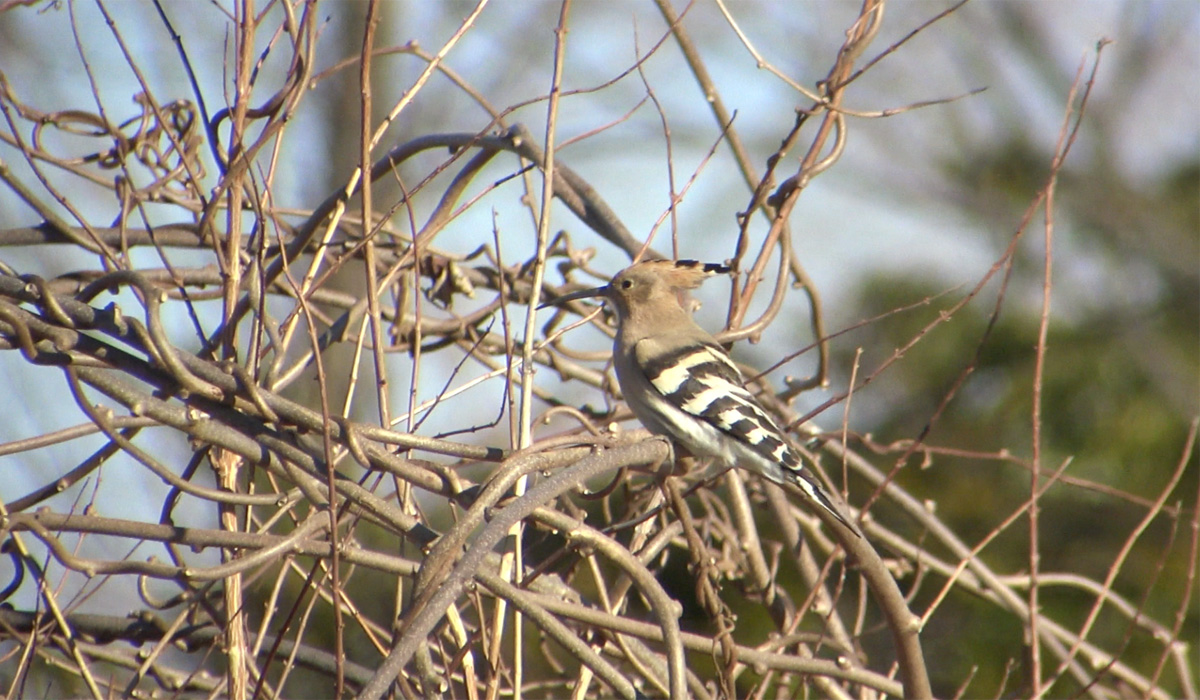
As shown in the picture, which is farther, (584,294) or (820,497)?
(584,294)

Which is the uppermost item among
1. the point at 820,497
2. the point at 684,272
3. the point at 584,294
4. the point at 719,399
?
the point at 684,272

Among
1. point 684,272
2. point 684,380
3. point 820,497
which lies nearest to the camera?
point 820,497

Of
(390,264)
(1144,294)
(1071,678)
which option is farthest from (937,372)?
(1144,294)

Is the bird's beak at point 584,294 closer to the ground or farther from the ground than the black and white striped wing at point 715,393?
farther from the ground

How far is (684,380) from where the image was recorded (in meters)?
3.14

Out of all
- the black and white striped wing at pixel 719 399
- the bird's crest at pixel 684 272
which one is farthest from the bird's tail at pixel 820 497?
the bird's crest at pixel 684 272

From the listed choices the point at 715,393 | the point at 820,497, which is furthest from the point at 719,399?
the point at 820,497

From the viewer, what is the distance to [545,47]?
437 inches

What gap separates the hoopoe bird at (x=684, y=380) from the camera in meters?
2.76

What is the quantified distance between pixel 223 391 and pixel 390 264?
1.21 m

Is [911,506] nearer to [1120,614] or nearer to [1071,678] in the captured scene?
[1071,678]

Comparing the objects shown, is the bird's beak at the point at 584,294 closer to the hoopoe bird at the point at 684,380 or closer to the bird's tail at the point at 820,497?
the hoopoe bird at the point at 684,380

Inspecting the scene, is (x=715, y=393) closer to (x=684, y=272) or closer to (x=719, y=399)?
(x=719, y=399)

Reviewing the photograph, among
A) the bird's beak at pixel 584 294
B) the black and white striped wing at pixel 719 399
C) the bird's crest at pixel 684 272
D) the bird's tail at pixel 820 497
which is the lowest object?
the bird's tail at pixel 820 497
